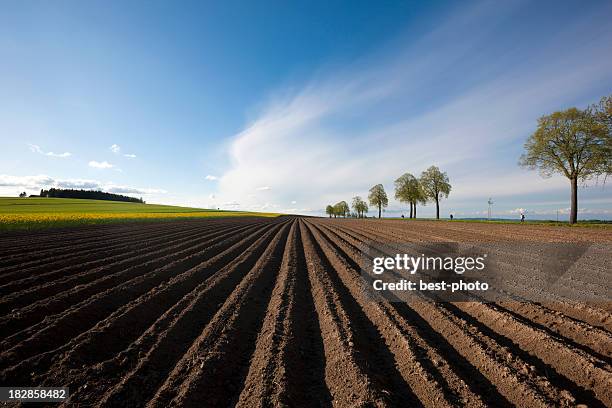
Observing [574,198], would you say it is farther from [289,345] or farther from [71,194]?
[71,194]

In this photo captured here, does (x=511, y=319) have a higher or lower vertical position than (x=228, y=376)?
higher

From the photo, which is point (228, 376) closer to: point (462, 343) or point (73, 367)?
point (73, 367)

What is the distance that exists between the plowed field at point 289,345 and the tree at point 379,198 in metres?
77.2

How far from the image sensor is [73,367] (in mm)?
4207

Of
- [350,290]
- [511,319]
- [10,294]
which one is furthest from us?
[350,290]

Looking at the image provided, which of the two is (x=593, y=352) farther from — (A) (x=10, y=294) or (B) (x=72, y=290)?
(A) (x=10, y=294)

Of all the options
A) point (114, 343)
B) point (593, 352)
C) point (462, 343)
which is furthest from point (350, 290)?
point (114, 343)

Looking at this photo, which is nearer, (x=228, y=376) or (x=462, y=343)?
(x=228, y=376)

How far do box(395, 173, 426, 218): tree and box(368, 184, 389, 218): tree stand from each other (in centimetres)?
2021

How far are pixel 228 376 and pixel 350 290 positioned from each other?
4704 mm

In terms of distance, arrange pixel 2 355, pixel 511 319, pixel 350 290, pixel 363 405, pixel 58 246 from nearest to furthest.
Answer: pixel 363 405 < pixel 2 355 < pixel 511 319 < pixel 350 290 < pixel 58 246

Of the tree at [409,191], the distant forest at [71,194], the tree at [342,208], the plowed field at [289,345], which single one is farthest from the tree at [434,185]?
the distant forest at [71,194]

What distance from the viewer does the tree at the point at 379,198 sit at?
278ft

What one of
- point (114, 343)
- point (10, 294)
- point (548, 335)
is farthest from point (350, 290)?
point (10, 294)
